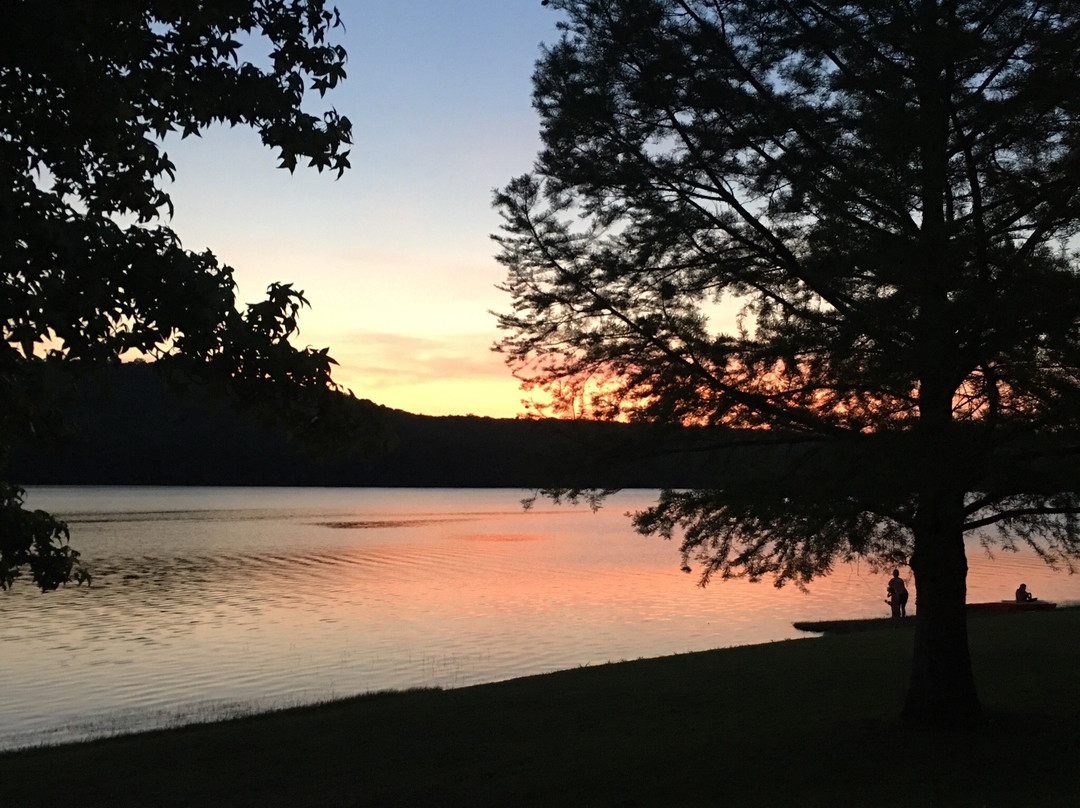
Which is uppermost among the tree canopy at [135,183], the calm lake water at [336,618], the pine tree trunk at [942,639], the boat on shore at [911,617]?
the tree canopy at [135,183]

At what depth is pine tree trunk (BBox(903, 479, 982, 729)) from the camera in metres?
12.4

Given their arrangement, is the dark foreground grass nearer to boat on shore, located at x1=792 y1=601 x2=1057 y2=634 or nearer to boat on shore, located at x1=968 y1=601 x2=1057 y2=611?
boat on shore, located at x1=792 y1=601 x2=1057 y2=634

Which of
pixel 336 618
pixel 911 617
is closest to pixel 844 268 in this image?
pixel 911 617

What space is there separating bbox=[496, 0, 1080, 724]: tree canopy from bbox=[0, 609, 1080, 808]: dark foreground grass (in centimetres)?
154

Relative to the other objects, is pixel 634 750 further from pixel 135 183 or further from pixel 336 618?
pixel 336 618

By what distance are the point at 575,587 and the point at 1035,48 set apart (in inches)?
1724

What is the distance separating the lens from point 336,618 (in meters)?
40.6

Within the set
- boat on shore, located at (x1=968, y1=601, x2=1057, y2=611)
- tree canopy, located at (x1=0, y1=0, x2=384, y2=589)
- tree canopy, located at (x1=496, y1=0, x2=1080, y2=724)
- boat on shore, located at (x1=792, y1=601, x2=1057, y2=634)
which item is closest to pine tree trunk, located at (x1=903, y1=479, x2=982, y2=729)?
tree canopy, located at (x1=496, y1=0, x2=1080, y2=724)

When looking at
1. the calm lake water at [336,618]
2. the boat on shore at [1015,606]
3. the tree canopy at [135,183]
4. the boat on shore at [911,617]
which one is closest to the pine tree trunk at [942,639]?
the tree canopy at [135,183]

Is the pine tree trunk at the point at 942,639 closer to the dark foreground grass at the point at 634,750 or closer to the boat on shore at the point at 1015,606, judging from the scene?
the dark foreground grass at the point at 634,750

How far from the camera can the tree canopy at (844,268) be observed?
1014 centimetres

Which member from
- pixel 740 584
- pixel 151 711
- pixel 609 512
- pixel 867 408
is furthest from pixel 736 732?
pixel 609 512

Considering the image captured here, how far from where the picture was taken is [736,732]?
1348 centimetres

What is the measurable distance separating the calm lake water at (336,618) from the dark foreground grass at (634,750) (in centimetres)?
686
